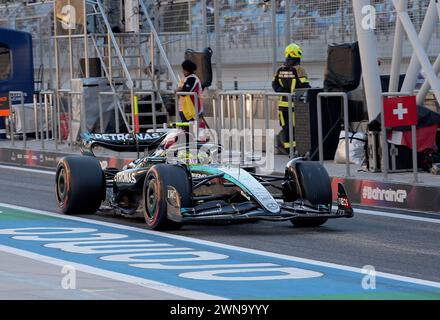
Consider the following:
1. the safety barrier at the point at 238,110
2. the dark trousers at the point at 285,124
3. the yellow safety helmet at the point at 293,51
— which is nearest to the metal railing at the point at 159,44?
the safety barrier at the point at 238,110

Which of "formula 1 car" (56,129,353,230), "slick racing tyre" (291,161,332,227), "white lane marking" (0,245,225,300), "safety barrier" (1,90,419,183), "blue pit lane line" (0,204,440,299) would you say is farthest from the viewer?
"safety barrier" (1,90,419,183)

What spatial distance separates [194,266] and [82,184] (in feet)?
13.4

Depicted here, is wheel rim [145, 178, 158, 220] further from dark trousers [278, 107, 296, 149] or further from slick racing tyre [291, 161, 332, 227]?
dark trousers [278, 107, 296, 149]

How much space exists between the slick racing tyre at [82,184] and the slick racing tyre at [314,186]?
8.16 feet

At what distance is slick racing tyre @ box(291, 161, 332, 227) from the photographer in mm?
13516

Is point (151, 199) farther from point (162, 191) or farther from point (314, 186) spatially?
point (314, 186)

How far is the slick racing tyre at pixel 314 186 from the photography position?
44.3ft

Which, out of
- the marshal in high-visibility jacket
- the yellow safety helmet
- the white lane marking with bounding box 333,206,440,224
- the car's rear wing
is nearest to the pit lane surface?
the white lane marking with bounding box 333,206,440,224

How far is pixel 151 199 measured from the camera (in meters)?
13.5

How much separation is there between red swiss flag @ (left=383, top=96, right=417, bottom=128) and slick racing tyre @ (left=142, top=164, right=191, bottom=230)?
167 inches

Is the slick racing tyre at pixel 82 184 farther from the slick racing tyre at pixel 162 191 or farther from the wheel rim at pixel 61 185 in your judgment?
the slick racing tyre at pixel 162 191

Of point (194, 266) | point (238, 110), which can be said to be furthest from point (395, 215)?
point (238, 110)

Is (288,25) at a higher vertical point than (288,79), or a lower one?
higher
